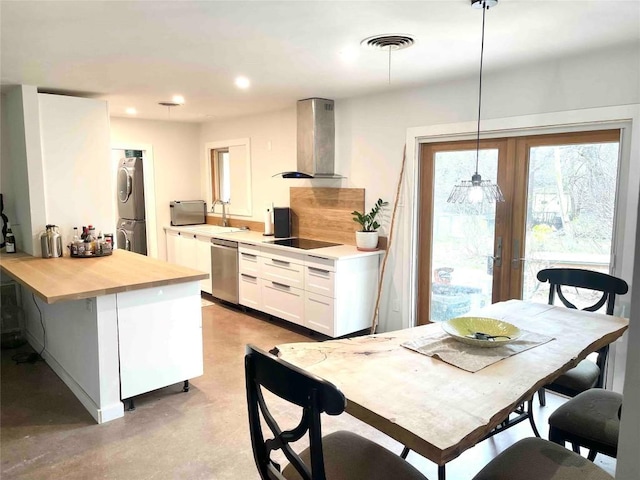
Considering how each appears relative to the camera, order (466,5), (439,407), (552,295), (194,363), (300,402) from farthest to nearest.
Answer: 1. (194,363)
2. (552,295)
3. (466,5)
4. (439,407)
5. (300,402)

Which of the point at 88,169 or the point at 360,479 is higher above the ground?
the point at 88,169

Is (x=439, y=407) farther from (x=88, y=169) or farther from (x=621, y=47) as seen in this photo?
(x=88, y=169)

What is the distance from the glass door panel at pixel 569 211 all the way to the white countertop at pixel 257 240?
1409 millimetres

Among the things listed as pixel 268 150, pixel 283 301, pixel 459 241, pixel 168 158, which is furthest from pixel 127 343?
pixel 168 158

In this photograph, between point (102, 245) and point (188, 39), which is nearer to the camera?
point (188, 39)

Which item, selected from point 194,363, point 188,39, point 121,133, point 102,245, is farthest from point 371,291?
point 121,133

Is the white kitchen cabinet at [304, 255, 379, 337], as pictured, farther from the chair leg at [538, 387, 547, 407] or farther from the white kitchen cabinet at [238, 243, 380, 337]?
the chair leg at [538, 387, 547, 407]

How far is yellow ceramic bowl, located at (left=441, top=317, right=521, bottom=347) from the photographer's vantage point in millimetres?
1975

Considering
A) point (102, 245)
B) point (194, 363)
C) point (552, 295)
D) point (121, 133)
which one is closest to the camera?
point (552, 295)

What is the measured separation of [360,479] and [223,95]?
12.3 feet

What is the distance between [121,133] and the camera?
6.01 metres

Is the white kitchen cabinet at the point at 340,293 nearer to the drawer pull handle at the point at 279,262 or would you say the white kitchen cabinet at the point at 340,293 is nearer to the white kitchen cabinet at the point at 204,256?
the drawer pull handle at the point at 279,262

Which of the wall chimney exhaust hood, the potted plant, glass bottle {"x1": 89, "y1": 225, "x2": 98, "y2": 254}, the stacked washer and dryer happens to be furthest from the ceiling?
the stacked washer and dryer

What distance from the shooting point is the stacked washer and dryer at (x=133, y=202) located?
6.33 meters
